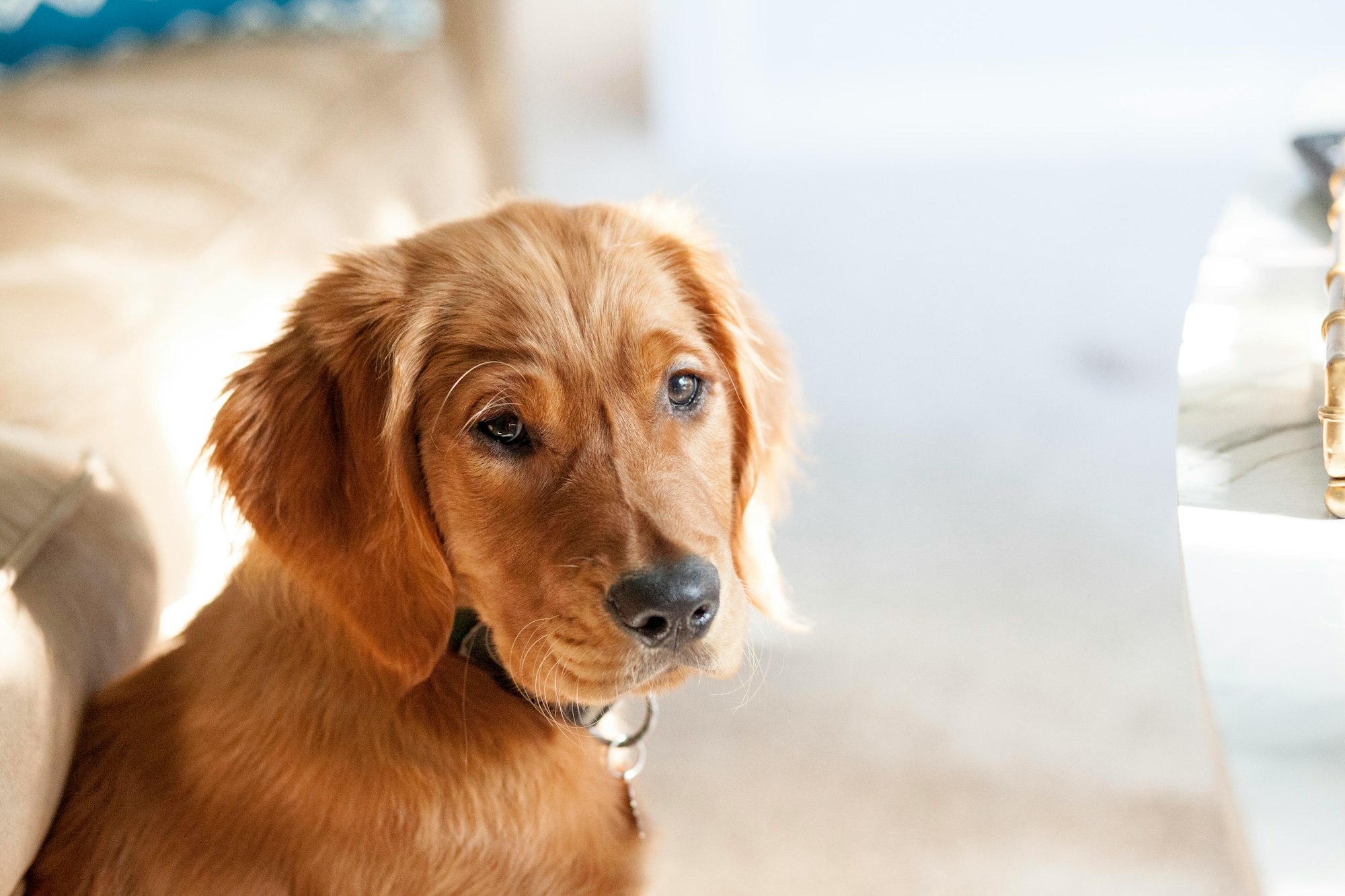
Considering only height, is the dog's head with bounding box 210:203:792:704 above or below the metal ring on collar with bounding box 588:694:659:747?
above

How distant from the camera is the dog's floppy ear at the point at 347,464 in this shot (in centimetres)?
123

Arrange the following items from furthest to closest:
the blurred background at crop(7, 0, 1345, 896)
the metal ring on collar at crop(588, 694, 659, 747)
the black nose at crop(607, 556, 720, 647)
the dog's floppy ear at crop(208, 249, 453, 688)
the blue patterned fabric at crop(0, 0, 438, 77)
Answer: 1. the blue patterned fabric at crop(0, 0, 438, 77)
2. the blurred background at crop(7, 0, 1345, 896)
3. the metal ring on collar at crop(588, 694, 659, 747)
4. the dog's floppy ear at crop(208, 249, 453, 688)
5. the black nose at crop(607, 556, 720, 647)

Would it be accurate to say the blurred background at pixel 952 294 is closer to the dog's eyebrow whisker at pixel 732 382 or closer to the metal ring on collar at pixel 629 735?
the metal ring on collar at pixel 629 735

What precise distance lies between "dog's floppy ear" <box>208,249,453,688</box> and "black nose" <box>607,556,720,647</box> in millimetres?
244

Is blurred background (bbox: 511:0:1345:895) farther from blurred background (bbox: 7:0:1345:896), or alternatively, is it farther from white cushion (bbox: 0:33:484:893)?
white cushion (bbox: 0:33:484:893)

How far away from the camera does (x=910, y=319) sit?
355 centimetres

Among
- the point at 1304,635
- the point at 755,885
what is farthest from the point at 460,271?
the point at 755,885

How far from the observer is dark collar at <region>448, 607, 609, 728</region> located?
1273 millimetres

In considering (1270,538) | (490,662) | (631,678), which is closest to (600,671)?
(631,678)

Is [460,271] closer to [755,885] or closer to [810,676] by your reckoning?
[755,885]

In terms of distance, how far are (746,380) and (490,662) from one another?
1.55 ft

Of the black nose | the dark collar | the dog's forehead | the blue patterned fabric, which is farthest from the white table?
the blue patterned fabric

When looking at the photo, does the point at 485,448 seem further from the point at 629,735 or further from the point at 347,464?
the point at 629,735

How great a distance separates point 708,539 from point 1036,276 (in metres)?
2.59
